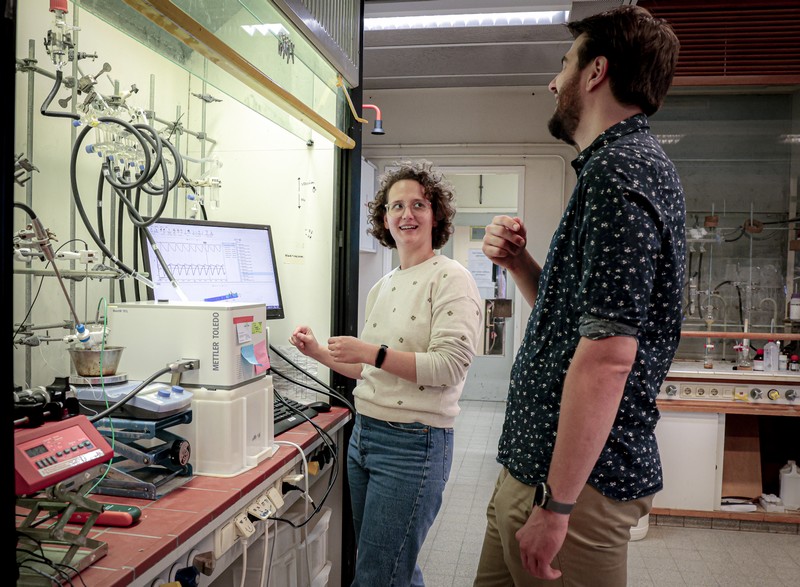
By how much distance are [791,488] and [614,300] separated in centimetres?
333

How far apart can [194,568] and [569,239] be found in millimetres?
934

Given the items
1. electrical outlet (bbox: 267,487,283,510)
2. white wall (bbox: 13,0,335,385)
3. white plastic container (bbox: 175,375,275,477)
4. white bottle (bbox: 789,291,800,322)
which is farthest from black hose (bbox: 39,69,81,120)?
white bottle (bbox: 789,291,800,322)

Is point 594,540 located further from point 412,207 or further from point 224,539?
point 412,207

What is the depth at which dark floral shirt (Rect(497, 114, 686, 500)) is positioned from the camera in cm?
97

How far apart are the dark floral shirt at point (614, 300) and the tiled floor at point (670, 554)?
194 centimetres

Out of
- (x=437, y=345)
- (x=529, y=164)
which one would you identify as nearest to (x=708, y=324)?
(x=529, y=164)

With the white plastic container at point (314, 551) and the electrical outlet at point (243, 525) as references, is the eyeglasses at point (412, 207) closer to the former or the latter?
the electrical outlet at point (243, 525)

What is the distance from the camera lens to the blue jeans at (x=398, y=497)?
1.62m

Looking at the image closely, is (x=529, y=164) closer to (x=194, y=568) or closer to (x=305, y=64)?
(x=305, y=64)

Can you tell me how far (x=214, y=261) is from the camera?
6.77 feet

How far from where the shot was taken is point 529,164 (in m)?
5.41

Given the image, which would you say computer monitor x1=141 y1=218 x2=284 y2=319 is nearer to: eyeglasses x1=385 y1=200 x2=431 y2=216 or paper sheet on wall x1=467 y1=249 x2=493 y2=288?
eyeglasses x1=385 y1=200 x2=431 y2=216

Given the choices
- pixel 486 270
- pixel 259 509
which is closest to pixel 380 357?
pixel 259 509

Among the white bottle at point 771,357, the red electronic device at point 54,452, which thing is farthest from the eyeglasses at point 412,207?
the white bottle at point 771,357
